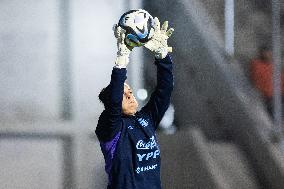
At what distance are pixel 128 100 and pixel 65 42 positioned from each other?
1241 mm

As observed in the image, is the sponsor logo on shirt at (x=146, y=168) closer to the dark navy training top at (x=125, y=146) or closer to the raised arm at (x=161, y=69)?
the dark navy training top at (x=125, y=146)

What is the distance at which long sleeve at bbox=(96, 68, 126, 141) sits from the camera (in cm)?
154

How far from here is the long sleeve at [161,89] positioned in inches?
68.8

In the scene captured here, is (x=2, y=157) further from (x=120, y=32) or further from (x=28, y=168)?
(x=120, y=32)

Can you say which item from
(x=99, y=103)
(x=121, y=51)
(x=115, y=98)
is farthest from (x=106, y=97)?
(x=99, y=103)

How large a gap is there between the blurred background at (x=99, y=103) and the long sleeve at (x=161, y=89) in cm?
110

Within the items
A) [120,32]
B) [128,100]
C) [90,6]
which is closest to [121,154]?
[128,100]

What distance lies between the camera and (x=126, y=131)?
1653 mm

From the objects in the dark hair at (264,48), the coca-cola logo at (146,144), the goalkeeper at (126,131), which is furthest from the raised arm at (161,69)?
the dark hair at (264,48)

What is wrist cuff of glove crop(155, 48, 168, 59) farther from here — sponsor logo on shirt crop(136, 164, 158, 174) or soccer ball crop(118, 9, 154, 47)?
sponsor logo on shirt crop(136, 164, 158, 174)

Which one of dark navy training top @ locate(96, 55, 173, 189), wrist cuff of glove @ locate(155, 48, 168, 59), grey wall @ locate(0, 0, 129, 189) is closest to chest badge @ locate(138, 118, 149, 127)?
dark navy training top @ locate(96, 55, 173, 189)

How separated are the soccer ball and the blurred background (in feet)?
3.97

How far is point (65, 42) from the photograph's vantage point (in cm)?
284

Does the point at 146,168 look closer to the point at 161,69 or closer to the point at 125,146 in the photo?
the point at 125,146
